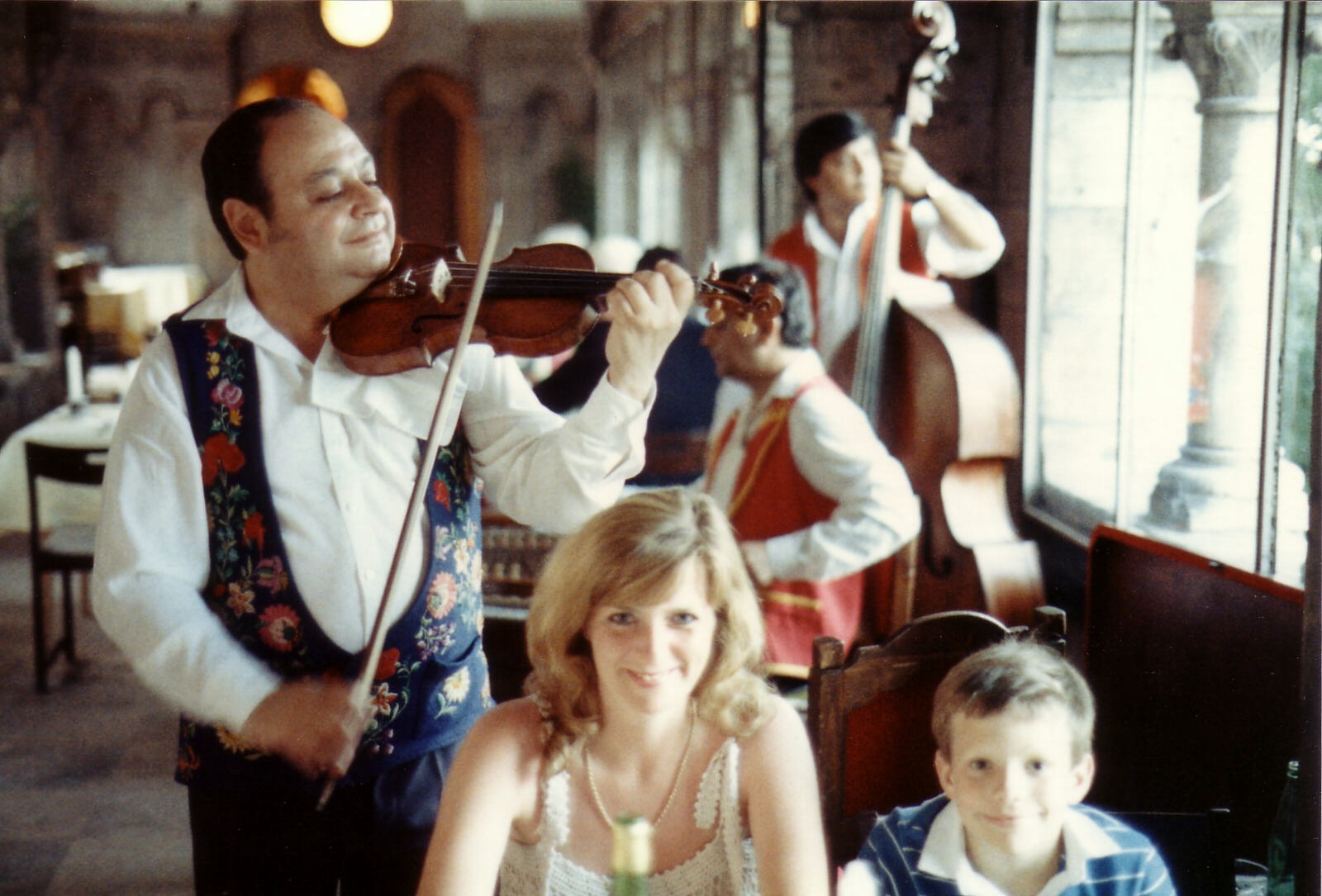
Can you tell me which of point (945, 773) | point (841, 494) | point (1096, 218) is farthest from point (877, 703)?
point (1096, 218)

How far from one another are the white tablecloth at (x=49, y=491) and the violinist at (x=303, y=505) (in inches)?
117

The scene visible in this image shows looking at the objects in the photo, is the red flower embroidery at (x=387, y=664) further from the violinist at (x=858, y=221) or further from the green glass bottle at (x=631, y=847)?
the violinist at (x=858, y=221)

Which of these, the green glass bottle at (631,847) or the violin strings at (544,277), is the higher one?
the violin strings at (544,277)

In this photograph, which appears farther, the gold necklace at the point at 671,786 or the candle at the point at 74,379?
the candle at the point at 74,379

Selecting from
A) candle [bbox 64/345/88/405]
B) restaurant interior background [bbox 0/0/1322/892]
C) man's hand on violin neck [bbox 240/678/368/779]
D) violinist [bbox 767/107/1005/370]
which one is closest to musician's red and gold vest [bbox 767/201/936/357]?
violinist [bbox 767/107/1005/370]

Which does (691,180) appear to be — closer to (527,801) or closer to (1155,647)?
(1155,647)

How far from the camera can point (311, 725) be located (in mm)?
1184

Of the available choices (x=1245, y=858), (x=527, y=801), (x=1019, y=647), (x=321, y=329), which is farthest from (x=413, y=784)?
(x=1245, y=858)

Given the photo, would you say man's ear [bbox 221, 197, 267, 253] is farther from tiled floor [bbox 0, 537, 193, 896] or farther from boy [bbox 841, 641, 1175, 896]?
tiled floor [bbox 0, 537, 193, 896]

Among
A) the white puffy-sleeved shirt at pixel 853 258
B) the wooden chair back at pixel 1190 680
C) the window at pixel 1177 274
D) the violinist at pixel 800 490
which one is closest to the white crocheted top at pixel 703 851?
the wooden chair back at pixel 1190 680

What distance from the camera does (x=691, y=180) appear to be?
7160mm

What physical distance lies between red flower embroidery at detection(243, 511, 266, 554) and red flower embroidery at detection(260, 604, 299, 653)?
0.07m

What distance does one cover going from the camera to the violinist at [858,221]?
2.66 m

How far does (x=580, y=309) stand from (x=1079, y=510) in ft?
6.95
